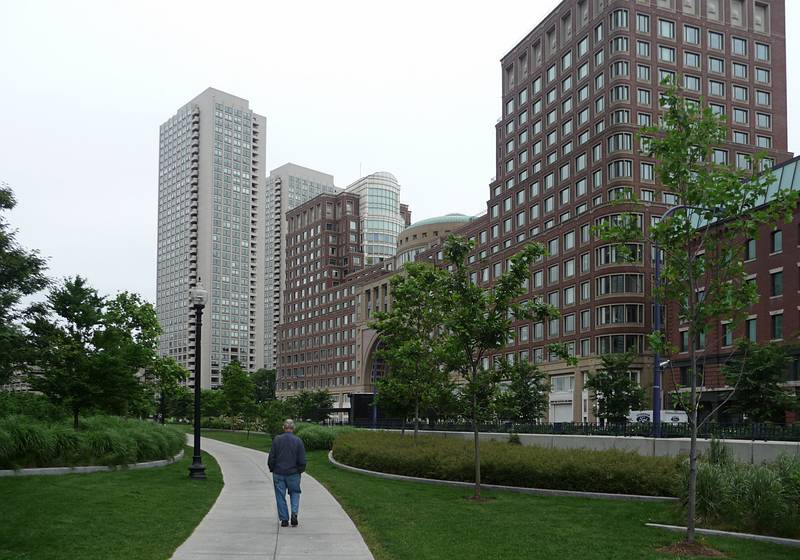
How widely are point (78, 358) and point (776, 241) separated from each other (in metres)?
46.3

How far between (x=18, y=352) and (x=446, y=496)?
66.0 feet

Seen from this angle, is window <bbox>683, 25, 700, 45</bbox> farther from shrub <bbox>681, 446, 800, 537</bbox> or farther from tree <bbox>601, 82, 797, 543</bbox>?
shrub <bbox>681, 446, 800, 537</bbox>

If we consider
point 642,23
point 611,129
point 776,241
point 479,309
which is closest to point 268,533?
point 479,309

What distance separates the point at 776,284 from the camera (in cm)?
5509

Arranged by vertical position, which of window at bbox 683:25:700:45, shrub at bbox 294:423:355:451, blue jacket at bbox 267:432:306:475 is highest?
window at bbox 683:25:700:45

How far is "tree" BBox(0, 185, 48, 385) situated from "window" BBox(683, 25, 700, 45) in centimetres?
7328

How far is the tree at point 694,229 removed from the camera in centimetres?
1288

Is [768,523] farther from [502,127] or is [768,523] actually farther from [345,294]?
[345,294]

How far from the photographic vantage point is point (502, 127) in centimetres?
10175

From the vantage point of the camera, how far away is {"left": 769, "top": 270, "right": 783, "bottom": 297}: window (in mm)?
54656

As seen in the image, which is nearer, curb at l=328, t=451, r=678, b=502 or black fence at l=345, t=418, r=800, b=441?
curb at l=328, t=451, r=678, b=502

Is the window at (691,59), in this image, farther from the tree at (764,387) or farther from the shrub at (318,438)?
the shrub at (318,438)

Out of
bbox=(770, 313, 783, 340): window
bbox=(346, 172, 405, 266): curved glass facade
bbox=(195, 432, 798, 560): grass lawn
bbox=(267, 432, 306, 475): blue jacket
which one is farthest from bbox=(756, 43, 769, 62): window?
bbox=(346, 172, 405, 266): curved glass facade

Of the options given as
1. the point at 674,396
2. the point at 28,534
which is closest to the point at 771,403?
the point at 674,396
